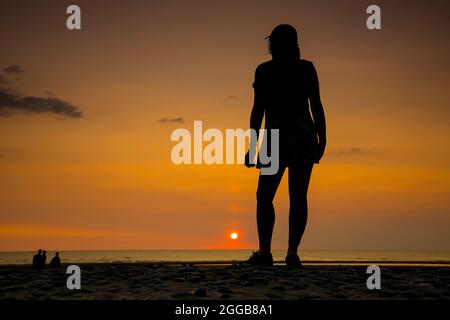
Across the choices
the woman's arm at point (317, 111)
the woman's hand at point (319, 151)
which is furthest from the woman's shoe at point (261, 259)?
the woman's arm at point (317, 111)

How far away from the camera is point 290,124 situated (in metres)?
9.59

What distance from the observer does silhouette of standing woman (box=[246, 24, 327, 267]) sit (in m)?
9.54

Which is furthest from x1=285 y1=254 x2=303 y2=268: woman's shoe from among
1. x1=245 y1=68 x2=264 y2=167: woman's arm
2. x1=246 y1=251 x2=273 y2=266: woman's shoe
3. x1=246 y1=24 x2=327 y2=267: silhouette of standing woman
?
x1=245 y1=68 x2=264 y2=167: woman's arm

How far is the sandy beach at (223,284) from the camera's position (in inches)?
290

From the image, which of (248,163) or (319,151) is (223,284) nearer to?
(248,163)

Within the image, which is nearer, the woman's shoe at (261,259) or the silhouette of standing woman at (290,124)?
the silhouette of standing woman at (290,124)

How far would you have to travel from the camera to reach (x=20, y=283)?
8.43 m

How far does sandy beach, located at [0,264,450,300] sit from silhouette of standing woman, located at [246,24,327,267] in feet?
2.60

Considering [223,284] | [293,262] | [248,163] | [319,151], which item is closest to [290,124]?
[319,151]

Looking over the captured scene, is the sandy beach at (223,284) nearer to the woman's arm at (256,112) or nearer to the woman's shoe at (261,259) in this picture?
the woman's shoe at (261,259)

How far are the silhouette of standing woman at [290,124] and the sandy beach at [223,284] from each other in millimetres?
791
